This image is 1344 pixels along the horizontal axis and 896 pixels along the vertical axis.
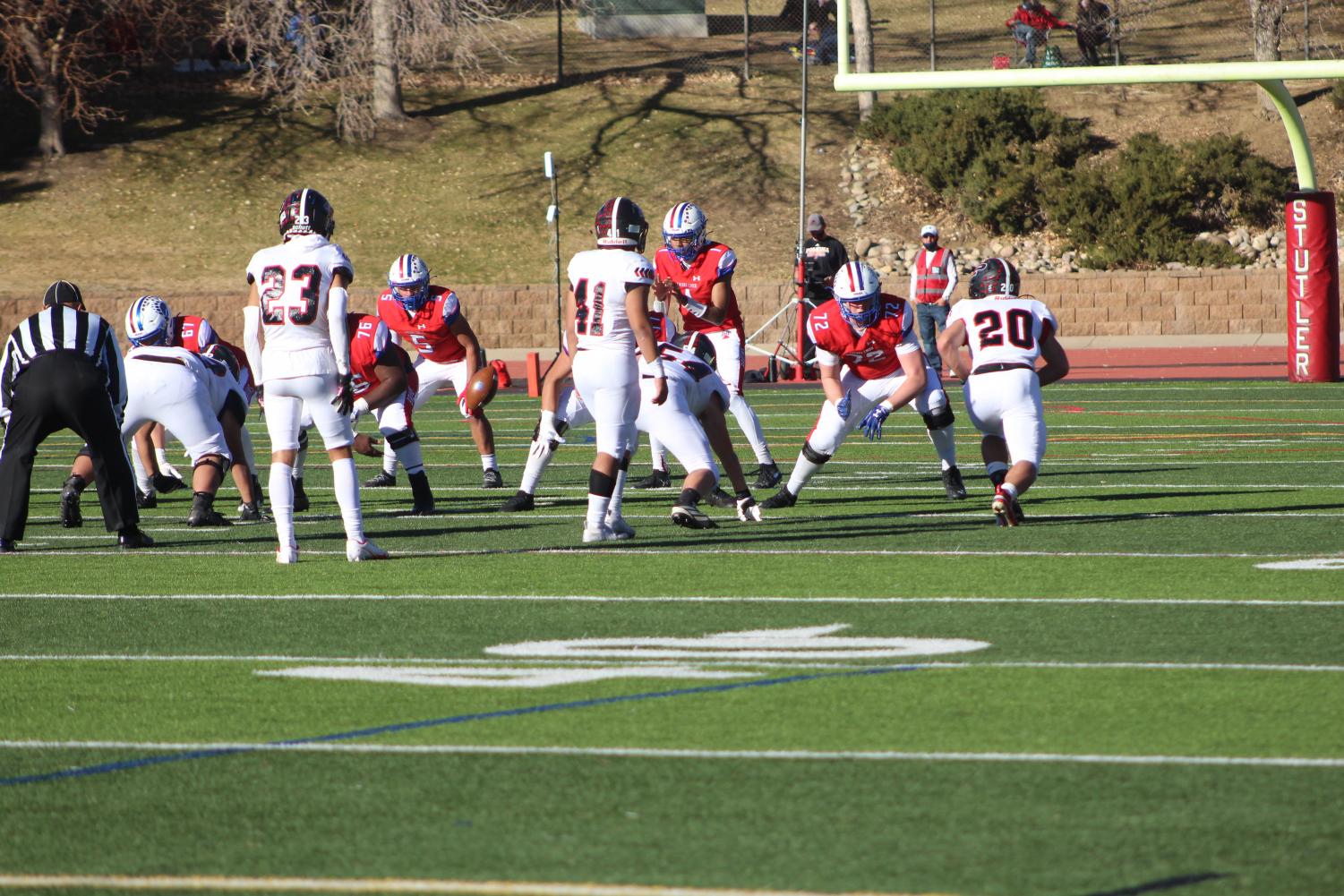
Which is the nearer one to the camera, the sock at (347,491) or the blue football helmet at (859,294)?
the sock at (347,491)

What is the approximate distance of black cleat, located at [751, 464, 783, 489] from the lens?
13984 millimetres

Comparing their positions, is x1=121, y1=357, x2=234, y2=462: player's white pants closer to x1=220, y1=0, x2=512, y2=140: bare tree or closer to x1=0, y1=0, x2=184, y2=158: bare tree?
x1=0, y1=0, x2=184, y2=158: bare tree

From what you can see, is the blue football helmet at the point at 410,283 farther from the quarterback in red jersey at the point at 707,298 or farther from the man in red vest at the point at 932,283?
the man in red vest at the point at 932,283

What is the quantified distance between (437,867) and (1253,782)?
7.05ft

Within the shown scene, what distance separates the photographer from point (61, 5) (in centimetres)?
4050

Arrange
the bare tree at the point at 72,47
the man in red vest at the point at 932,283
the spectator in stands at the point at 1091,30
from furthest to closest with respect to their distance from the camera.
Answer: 1. the bare tree at the point at 72,47
2. the man in red vest at the point at 932,283
3. the spectator in stands at the point at 1091,30

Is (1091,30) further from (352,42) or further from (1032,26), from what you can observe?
(352,42)

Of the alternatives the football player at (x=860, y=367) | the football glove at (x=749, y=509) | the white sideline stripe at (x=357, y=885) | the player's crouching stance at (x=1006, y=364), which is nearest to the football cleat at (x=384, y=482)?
the football player at (x=860, y=367)

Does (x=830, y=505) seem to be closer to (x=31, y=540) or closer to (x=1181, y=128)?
(x=31, y=540)

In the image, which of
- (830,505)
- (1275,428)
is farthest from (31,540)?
(1275,428)

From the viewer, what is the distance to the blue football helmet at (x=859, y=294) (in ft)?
40.8

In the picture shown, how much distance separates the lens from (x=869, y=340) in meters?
12.7

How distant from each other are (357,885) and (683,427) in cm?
675

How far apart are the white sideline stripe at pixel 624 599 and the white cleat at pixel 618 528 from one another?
→ 206cm
